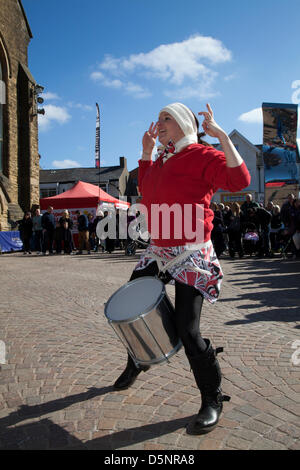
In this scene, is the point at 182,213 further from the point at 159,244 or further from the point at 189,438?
the point at 189,438

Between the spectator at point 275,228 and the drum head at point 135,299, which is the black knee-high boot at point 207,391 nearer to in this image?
the drum head at point 135,299

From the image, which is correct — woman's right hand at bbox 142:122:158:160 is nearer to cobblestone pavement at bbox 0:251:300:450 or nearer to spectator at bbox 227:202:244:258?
cobblestone pavement at bbox 0:251:300:450

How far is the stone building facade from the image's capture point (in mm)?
20062

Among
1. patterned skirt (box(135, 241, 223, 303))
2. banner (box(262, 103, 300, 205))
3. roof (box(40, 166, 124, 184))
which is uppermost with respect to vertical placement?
roof (box(40, 166, 124, 184))

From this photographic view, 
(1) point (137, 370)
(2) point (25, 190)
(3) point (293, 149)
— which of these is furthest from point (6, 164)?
(1) point (137, 370)

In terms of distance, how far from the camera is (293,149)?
77.8 feet

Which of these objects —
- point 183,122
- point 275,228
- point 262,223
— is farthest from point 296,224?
point 183,122

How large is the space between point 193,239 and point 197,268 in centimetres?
17

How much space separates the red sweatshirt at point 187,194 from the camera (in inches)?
87.4

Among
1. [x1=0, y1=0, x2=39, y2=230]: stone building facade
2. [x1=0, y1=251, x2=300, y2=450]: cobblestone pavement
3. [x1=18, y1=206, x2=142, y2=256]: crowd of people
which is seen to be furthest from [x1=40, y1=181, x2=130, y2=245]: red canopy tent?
[x1=0, y1=251, x2=300, y2=450]: cobblestone pavement

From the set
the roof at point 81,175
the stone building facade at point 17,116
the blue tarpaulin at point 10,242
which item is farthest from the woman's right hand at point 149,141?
the roof at point 81,175

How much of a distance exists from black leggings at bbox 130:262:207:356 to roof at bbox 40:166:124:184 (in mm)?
44957

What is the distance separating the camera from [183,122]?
237cm

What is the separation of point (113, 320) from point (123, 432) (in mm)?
671
